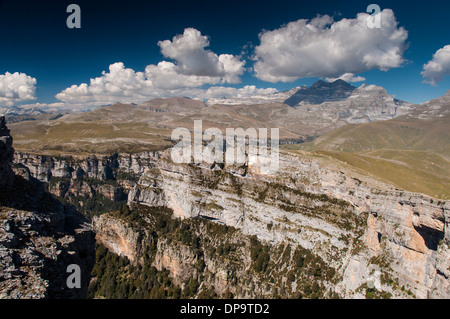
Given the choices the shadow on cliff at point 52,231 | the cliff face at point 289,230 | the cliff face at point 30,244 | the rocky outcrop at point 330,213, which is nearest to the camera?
the cliff face at point 30,244

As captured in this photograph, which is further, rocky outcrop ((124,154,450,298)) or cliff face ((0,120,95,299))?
rocky outcrop ((124,154,450,298))

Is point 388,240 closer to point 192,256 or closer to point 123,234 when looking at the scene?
point 192,256

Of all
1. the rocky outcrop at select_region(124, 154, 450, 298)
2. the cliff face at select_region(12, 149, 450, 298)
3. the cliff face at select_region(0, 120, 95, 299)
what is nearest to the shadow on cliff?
the cliff face at select_region(0, 120, 95, 299)

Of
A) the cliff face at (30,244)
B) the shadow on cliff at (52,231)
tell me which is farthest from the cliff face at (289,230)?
the cliff face at (30,244)

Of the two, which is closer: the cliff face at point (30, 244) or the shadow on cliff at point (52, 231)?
the cliff face at point (30, 244)

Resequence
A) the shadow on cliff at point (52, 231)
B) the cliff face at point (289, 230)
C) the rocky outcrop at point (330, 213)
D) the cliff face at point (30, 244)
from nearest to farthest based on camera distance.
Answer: the cliff face at point (30, 244) < the shadow on cliff at point (52, 231) < the rocky outcrop at point (330, 213) < the cliff face at point (289, 230)

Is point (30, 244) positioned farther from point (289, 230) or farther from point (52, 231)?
point (289, 230)

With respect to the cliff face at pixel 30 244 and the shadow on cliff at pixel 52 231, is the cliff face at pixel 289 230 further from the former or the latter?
the cliff face at pixel 30 244

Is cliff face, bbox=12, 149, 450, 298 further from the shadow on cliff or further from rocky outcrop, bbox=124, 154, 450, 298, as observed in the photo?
the shadow on cliff
